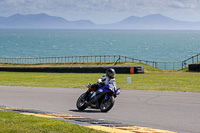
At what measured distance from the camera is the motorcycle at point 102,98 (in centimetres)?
1196

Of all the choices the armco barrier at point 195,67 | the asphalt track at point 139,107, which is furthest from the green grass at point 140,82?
the armco barrier at point 195,67

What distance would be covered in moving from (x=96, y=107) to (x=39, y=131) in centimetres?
399

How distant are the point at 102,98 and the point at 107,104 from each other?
1.02 feet

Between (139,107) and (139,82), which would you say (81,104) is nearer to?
(139,107)

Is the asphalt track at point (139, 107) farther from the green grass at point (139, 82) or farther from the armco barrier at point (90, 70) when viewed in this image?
the armco barrier at point (90, 70)

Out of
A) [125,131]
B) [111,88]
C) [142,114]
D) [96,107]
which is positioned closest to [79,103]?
[96,107]

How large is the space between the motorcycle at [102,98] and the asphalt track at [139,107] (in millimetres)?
236

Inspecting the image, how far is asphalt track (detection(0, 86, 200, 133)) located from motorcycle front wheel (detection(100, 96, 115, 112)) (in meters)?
0.19

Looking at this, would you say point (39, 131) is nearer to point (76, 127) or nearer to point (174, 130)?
point (76, 127)

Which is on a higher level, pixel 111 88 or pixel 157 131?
pixel 111 88

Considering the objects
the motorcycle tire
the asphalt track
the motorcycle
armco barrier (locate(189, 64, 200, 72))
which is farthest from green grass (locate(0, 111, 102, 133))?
armco barrier (locate(189, 64, 200, 72))

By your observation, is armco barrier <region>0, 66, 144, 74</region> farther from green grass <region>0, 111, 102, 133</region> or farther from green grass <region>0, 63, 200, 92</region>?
green grass <region>0, 111, 102, 133</region>

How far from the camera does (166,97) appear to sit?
50.2 ft

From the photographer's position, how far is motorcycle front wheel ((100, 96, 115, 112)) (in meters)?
12.0
